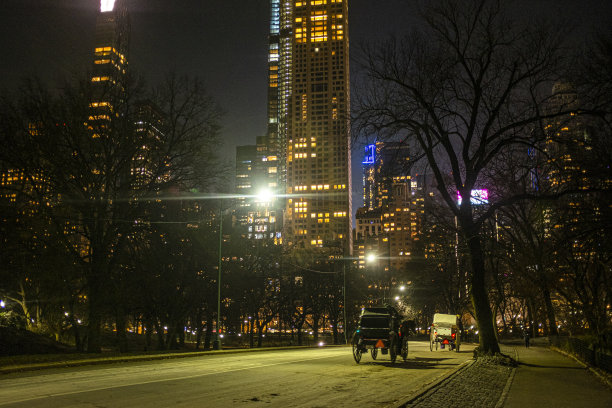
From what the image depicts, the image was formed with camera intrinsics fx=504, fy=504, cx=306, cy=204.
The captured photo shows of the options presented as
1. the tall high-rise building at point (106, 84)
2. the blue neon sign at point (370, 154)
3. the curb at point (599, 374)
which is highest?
the tall high-rise building at point (106, 84)

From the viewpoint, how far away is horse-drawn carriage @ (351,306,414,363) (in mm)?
19059

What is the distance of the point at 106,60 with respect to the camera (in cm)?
2992

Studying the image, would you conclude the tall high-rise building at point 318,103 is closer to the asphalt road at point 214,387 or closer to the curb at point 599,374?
the curb at point 599,374

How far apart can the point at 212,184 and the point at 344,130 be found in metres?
11.3

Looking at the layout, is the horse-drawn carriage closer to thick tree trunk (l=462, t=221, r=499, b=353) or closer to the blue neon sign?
thick tree trunk (l=462, t=221, r=499, b=353)

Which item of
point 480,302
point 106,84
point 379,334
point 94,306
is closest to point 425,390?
point 379,334

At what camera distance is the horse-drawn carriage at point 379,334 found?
19.1 m

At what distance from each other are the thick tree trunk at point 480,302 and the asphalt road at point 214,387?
5.05m

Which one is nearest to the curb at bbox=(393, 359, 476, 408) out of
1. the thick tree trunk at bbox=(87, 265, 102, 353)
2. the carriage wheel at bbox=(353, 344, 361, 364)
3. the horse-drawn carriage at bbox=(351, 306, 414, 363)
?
the horse-drawn carriage at bbox=(351, 306, 414, 363)

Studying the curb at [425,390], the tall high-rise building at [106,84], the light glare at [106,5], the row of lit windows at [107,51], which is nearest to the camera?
the curb at [425,390]

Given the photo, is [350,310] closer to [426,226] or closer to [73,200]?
[426,226]

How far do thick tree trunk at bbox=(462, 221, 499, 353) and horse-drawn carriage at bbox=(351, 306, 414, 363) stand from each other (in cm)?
334

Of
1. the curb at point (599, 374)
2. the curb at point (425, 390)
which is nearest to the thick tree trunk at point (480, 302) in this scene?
the curb at point (599, 374)

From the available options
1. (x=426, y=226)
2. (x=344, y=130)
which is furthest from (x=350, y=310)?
A: (x=344, y=130)
